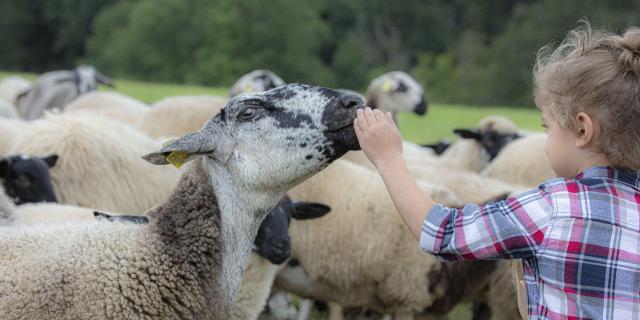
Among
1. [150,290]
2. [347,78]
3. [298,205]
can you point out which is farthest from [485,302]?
[347,78]

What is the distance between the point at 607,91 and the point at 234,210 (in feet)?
4.65

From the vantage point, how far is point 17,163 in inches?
210

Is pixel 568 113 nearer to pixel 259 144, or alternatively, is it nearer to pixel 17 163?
pixel 259 144

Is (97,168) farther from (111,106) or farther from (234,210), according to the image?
(111,106)

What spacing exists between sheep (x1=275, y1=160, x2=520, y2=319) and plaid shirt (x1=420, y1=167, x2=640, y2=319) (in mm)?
3410

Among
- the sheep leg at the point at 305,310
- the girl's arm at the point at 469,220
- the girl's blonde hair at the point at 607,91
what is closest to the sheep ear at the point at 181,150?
the girl's arm at the point at 469,220

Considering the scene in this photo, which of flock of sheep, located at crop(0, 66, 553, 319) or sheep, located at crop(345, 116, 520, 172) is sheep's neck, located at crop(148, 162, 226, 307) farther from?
sheep, located at crop(345, 116, 520, 172)

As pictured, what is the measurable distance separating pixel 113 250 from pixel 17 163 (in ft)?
9.76

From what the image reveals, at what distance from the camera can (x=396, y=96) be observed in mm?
11438

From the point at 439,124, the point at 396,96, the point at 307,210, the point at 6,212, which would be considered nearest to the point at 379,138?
the point at 6,212

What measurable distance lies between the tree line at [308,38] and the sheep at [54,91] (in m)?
31.4

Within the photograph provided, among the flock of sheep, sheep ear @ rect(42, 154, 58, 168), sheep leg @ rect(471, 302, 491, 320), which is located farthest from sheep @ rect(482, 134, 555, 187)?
sheep ear @ rect(42, 154, 58, 168)

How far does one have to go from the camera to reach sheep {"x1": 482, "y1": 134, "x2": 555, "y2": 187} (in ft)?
25.0

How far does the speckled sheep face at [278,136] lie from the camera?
2775mm
